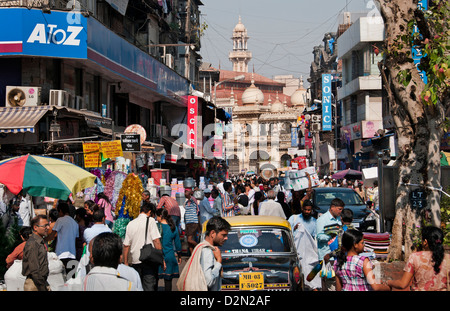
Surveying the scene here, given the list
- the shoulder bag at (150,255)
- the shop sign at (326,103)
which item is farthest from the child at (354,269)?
the shop sign at (326,103)

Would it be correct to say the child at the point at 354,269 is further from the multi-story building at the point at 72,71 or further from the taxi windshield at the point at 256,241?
the multi-story building at the point at 72,71

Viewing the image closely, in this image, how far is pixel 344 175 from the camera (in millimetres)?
32656

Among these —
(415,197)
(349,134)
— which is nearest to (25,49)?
(415,197)

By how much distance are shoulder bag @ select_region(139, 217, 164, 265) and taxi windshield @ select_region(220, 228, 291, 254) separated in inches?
35.8

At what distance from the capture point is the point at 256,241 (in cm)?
930

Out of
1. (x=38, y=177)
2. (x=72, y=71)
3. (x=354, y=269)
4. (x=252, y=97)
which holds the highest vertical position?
(x=252, y=97)

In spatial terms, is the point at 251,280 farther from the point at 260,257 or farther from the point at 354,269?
the point at 354,269

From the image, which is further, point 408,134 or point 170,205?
point 170,205

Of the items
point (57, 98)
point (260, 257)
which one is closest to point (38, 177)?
point (260, 257)

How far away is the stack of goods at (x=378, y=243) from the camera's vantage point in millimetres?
10766

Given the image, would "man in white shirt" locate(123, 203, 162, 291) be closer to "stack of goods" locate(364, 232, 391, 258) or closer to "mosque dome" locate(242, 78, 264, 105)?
"stack of goods" locate(364, 232, 391, 258)

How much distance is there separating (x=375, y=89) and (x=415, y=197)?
1326 inches

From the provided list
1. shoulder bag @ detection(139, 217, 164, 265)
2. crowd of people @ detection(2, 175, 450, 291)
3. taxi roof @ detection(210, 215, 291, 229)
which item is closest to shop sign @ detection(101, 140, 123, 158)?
crowd of people @ detection(2, 175, 450, 291)

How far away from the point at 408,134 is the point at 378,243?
6.33 ft
